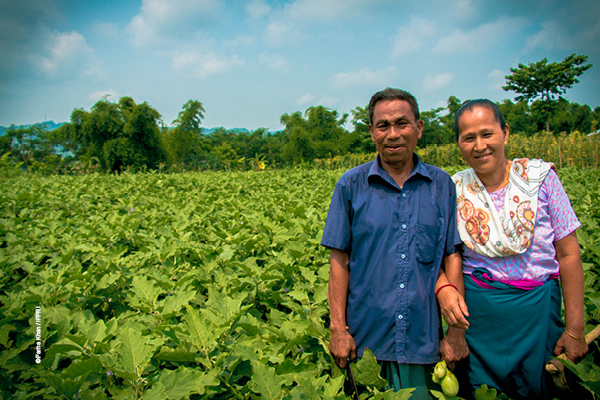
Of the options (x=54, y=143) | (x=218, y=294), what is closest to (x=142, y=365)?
(x=218, y=294)

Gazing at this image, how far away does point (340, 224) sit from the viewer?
5.23 ft

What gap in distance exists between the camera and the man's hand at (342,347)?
1520 millimetres

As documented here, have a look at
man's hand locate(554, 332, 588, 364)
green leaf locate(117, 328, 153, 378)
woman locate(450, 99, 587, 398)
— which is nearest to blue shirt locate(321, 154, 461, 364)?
woman locate(450, 99, 587, 398)

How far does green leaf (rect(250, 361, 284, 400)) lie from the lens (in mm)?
1113

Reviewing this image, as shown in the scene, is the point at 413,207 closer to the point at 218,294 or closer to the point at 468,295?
the point at 468,295

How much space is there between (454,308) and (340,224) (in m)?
0.59

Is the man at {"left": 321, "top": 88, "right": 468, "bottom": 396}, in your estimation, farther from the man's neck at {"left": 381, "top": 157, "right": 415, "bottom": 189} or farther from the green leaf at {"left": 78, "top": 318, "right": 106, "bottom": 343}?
the green leaf at {"left": 78, "top": 318, "right": 106, "bottom": 343}

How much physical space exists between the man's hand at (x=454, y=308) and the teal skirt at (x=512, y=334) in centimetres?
21

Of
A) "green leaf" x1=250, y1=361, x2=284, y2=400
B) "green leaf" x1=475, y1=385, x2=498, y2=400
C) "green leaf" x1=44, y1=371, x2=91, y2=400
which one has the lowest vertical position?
"green leaf" x1=475, y1=385, x2=498, y2=400

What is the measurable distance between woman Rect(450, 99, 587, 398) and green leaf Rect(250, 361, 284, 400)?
102 centimetres

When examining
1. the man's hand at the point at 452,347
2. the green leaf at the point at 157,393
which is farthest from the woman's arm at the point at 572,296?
the green leaf at the point at 157,393

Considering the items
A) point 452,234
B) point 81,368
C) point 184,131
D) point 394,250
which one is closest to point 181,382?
point 81,368

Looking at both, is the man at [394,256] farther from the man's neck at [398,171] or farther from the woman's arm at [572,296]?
the woman's arm at [572,296]

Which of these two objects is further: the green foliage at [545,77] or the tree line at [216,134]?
the green foliage at [545,77]
